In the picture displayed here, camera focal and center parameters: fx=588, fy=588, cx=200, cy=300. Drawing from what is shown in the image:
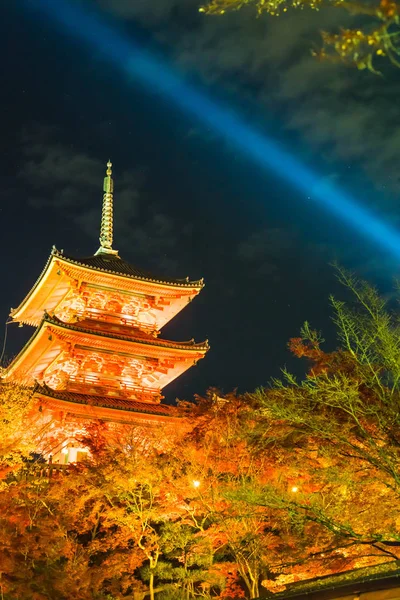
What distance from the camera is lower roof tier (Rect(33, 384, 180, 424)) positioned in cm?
2519

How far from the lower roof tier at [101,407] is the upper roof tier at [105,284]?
5721 mm

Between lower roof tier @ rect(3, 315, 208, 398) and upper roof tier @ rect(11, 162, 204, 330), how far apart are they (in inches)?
101

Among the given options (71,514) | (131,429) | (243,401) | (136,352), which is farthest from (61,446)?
(243,401)

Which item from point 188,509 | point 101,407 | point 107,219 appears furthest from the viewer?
point 107,219

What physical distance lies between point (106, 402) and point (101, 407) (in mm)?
747

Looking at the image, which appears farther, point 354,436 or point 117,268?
point 117,268

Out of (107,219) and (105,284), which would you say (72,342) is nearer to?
(105,284)

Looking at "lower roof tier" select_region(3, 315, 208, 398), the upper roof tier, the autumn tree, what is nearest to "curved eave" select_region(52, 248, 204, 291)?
the upper roof tier

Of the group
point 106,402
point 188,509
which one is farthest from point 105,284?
point 188,509

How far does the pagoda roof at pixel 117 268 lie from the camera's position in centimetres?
2948

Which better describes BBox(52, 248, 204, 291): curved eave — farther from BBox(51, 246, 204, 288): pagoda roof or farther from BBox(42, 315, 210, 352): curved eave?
BBox(42, 315, 210, 352): curved eave

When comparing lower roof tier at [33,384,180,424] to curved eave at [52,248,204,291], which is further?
curved eave at [52,248,204,291]

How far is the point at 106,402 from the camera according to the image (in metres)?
26.5

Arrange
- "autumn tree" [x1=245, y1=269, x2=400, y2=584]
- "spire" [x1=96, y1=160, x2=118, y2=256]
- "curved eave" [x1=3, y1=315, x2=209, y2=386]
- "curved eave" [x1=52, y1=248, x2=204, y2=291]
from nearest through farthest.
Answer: "autumn tree" [x1=245, y1=269, x2=400, y2=584] → "curved eave" [x1=3, y1=315, x2=209, y2=386] → "curved eave" [x1=52, y1=248, x2=204, y2=291] → "spire" [x1=96, y1=160, x2=118, y2=256]
